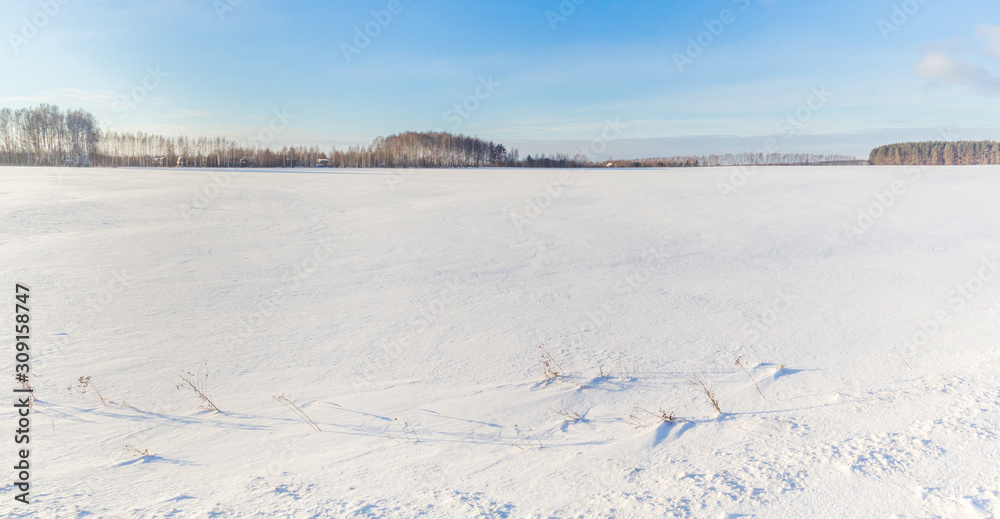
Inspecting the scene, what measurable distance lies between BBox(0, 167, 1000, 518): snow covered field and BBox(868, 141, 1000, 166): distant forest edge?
80.0 feet

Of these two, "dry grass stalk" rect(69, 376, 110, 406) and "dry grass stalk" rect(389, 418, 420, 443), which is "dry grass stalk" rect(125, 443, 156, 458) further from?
"dry grass stalk" rect(389, 418, 420, 443)

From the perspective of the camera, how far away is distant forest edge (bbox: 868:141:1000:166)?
28.2 m

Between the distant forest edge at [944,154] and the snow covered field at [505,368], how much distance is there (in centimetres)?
2439

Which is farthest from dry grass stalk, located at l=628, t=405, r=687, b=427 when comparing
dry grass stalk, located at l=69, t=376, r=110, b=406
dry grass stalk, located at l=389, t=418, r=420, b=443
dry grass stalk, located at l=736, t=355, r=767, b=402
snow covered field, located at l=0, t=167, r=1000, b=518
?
dry grass stalk, located at l=69, t=376, r=110, b=406

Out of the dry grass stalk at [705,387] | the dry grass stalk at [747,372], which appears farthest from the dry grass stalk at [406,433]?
the dry grass stalk at [747,372]

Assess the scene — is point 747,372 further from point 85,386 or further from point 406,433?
point 85,386

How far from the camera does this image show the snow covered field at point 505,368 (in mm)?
2902

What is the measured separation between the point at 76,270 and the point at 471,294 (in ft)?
18.8

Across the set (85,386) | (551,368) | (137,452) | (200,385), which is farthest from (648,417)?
(85,386)

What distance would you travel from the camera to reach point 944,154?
29438 millimetres

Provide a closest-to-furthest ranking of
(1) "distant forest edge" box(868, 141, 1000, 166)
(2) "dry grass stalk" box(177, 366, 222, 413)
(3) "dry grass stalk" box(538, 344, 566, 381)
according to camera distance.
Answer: (2) "dry grass stalk" box(177, 366, 222, 413), (3) "dry grass stalk" box(538, 344, 566, 381), (1) "distant forest edge" box(868, 141, 1000, 166)

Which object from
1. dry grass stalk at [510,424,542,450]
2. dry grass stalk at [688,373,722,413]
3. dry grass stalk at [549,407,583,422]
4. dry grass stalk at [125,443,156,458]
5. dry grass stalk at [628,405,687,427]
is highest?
dry grass stalk at [688,373,722,413]

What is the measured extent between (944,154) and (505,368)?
118ft

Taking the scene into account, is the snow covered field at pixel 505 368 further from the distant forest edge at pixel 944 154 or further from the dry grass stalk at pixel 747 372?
the distant forest edge at pixel 944 154
